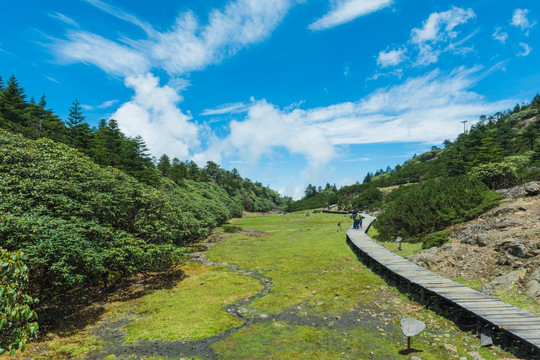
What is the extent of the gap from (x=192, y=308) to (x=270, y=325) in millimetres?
4855

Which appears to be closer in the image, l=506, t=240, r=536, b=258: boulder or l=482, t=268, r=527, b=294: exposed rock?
l=482, t=268, r=527, b=294: exposed rock

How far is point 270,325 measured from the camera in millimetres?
12625

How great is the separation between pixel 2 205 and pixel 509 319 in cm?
2097

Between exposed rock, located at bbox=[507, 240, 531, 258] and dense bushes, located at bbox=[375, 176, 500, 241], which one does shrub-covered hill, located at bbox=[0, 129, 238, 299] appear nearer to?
exposed rock, located at bbox=[507, 240, 531, 258]

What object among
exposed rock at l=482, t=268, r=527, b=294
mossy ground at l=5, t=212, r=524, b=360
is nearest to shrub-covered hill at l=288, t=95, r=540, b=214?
exposed rock at l=482, t=268, r=527, b=294

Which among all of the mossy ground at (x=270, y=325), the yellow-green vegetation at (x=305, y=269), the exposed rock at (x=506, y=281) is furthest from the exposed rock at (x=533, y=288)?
the yellow-green vegetation at (x=305, y=269)

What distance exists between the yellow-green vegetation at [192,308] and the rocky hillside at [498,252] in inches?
511

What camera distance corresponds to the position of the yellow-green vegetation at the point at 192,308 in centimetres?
1207

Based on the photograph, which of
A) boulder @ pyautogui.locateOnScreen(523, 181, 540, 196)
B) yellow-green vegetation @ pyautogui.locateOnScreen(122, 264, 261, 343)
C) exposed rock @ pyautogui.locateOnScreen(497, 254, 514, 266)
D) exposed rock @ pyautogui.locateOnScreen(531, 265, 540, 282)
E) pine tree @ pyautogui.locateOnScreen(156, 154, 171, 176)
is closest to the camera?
yellow-green vegetation @ pyautogui.locateOnScreen(122, 264, 261, 343)

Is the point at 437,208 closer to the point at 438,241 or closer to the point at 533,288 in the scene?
the point at 438,241

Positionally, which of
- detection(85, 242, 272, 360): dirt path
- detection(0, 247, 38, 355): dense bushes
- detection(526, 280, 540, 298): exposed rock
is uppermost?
detection(0, 247, 38, 355): dense bushes

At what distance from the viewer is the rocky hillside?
13273 millimetres

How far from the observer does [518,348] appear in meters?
9.04

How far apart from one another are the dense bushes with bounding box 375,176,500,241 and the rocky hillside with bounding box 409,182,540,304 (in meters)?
2.66
